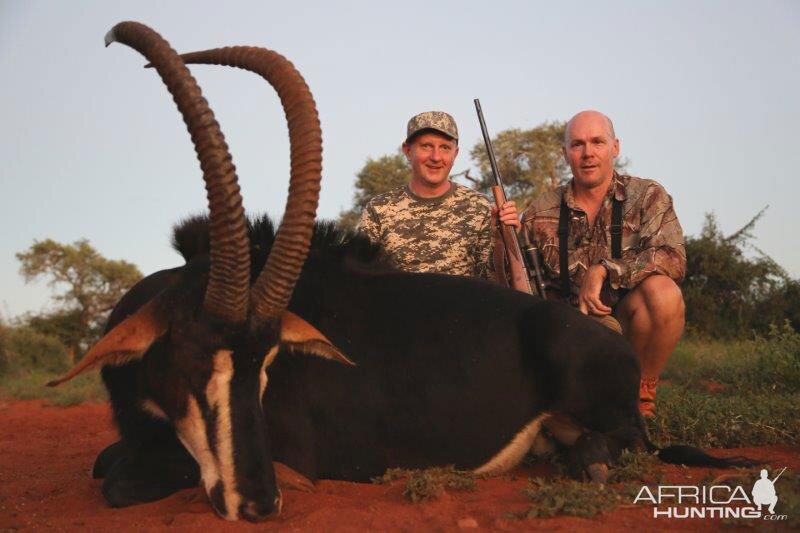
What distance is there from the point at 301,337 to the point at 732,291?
575 inches

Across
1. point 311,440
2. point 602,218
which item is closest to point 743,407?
point 602,218

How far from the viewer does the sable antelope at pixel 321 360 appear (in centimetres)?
368

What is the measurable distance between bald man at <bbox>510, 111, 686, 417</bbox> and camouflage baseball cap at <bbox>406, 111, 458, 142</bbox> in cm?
108

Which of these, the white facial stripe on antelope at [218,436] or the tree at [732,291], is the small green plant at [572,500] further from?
the tree at [732,291]

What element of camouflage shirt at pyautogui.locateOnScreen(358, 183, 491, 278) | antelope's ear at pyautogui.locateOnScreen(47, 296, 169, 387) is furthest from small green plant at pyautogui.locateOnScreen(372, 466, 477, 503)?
camouflage shirt at pyautogui.locateOnScreen(358, 183, 491, 278)

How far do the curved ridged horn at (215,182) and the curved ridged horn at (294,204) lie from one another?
137 mm

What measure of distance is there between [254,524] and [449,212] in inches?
167

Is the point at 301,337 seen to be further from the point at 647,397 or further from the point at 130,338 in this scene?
the point at 647,397

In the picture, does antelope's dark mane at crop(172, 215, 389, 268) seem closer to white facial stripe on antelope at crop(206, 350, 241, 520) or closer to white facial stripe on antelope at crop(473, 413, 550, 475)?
white facial stripe on antelope at crop(206, 350, 241, 520)

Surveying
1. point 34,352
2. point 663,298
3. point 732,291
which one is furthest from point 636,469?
point 34,352

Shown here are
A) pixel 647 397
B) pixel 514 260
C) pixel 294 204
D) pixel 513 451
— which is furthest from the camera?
pixel 514 260

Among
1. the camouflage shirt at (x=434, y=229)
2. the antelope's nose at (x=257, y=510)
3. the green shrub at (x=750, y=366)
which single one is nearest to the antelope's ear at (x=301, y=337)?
the antelope's nose at (x=257, y=510)

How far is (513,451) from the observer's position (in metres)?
4.59

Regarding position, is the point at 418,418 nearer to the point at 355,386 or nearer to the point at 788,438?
the point at 355,386
